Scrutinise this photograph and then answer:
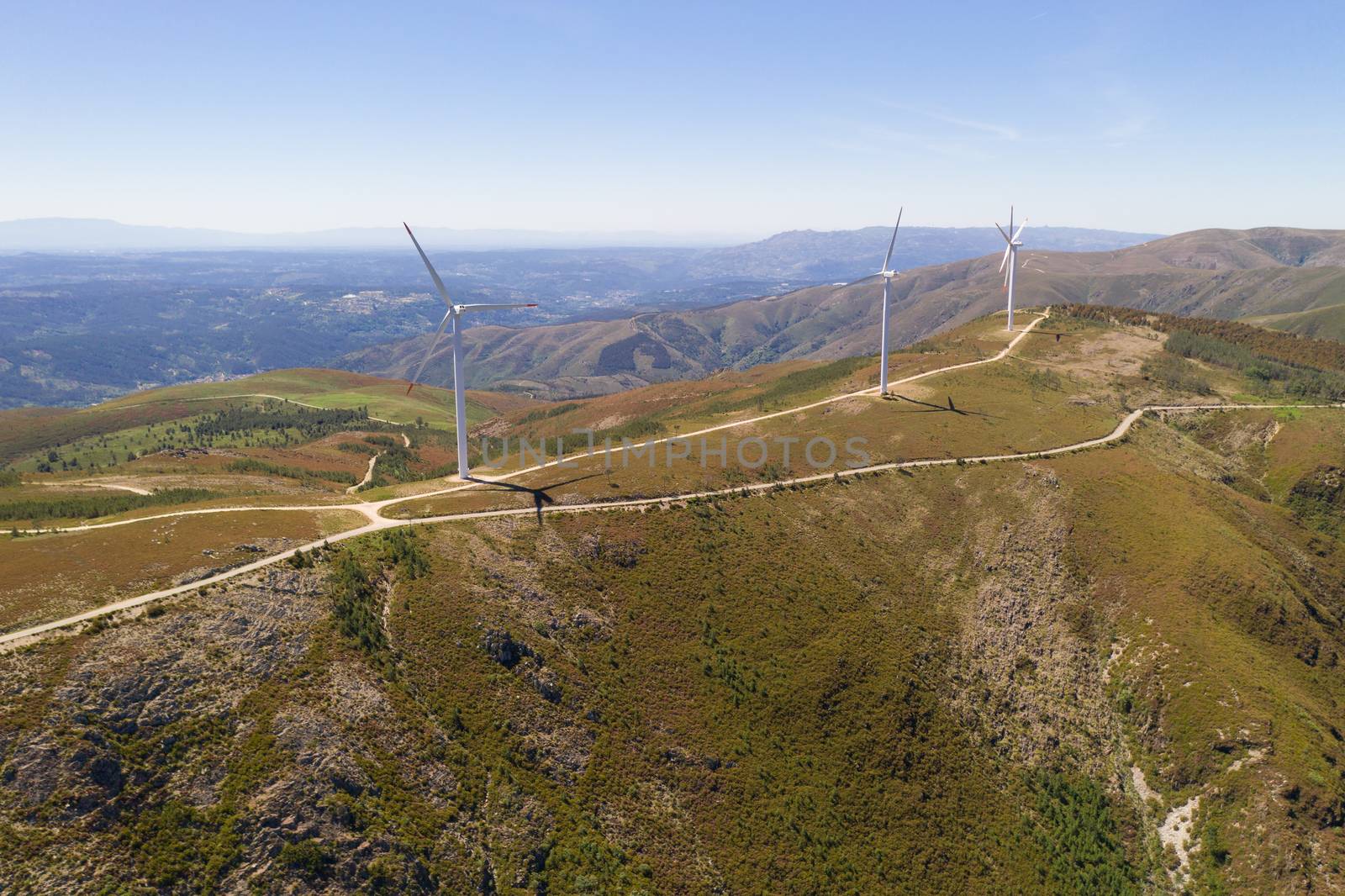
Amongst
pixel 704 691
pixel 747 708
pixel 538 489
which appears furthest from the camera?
pixel 538 489

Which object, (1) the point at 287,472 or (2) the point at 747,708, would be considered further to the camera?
(1) the point at 287,472

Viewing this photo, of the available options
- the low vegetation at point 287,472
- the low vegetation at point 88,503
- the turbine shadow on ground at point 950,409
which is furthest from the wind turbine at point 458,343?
the turbine shadow on ground at point 950,409

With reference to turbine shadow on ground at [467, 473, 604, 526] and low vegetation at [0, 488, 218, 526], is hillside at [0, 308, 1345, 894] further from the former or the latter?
low vegetation at [0, 488, 218, 526]

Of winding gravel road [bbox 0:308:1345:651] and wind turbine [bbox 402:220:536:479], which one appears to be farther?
wind turbine [bbox 402:220:536:479]

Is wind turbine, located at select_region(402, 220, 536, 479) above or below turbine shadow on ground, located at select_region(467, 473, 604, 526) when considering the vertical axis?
above

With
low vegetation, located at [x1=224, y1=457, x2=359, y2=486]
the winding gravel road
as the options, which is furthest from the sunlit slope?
low vegetation, located at [x1=224, y1=457, x2=359, y2=486]

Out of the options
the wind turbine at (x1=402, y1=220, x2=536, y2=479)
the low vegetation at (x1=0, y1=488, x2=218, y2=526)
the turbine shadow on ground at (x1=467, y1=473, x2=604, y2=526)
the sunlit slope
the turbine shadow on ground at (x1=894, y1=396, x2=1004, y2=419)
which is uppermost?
the wind turbine at (x1=402, y1=220, x2=536, y2=479)

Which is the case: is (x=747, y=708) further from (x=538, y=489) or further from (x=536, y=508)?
(x=538, y=489)

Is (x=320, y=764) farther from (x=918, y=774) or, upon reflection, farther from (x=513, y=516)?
(x=918, y=774)

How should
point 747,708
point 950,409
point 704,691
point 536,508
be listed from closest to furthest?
→ 1. point 747,708
2. point 704,691
3. point 536,508
4. point 950,409

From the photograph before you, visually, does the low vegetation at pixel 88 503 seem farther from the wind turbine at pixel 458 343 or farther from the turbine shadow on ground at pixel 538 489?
the turbine shadow on ground at pixel 538 489

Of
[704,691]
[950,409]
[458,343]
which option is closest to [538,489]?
[458,343]
